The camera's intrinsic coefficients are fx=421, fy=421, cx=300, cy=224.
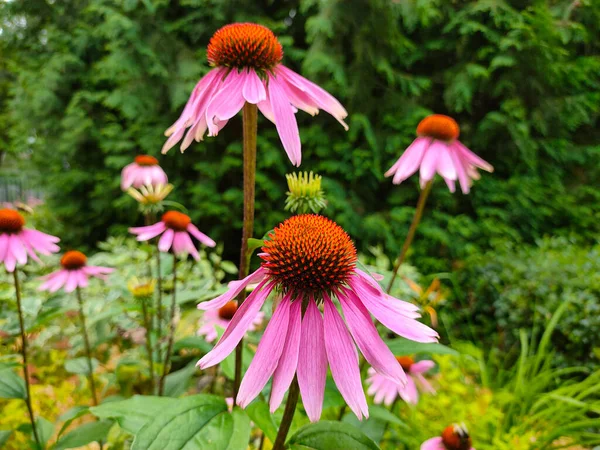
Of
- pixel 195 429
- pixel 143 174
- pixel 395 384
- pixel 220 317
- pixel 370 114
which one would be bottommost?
pixel 395 384

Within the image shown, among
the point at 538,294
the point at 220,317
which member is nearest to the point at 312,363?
the point at 220,317

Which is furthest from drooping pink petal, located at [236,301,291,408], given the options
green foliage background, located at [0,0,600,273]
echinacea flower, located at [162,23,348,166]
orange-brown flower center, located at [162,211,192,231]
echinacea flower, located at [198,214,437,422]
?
green foliage background, located at [0,0,600,273]

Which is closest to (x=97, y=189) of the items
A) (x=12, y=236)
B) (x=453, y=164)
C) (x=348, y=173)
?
(x=348, y=173)

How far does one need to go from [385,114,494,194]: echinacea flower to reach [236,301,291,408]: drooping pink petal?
508 mm

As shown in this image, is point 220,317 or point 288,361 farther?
point 220,317

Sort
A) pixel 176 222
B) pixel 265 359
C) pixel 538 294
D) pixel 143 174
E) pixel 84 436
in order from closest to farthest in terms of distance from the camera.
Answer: pixel 265 359, pixel 84 436, pixel 176 222, pixel 143 174, pixel 538 294

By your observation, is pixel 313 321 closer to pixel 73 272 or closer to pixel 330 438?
pixel 330 438

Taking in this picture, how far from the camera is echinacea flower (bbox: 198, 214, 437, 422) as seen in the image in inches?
16.0

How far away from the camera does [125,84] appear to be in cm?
279

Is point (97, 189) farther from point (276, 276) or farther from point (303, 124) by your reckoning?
point (276, 276)

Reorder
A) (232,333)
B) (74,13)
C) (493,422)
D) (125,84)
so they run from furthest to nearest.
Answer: (74,13) → (125,84) → (493,422) → (232,333)

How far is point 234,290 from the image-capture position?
444 mm

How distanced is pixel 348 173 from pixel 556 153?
1.55 m

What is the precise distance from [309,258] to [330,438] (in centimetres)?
22
